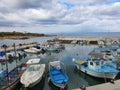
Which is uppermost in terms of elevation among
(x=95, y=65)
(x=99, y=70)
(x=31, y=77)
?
(x=95, y=65)

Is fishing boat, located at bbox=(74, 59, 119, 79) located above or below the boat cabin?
below

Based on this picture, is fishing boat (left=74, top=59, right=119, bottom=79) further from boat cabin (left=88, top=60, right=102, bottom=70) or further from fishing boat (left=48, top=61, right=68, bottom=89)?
fishing boat (left=48, top=61, right=68, bottom=89)

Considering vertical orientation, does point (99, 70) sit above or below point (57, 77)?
above

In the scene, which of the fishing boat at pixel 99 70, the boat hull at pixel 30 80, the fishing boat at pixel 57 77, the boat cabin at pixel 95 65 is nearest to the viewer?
the boat hull at pixel 30 80

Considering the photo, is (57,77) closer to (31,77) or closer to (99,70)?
(31,77)

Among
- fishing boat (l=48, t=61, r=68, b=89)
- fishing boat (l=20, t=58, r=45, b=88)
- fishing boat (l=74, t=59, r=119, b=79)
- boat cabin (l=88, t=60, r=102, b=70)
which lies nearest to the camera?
fishing boat (l=20, t=58, r=45, b=88)

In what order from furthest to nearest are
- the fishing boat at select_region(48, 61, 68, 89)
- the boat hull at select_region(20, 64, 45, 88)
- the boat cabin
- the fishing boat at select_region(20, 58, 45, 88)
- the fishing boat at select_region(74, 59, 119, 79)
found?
the boat cabin < the fishing boat at select_region(74, 59, 119, 79) < the fishing boat at select_region(48, 61, 68, 89) < the fishing boat at select_region(20, 58, 45, 88) < the boat hull at select_region(20, 64, 45, 88)

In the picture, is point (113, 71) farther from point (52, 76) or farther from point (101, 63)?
point (52, 76)

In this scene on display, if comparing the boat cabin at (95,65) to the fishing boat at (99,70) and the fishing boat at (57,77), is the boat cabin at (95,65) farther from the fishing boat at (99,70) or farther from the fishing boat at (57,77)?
the fishing boat at (57,77)

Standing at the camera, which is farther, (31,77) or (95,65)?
(95,65)

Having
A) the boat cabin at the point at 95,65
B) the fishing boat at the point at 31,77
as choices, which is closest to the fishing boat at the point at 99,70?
the boat cabin at the point at 95,65

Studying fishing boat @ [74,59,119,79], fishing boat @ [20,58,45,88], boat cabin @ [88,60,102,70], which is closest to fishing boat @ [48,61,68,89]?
fishing boat @ [20,58,45,88]

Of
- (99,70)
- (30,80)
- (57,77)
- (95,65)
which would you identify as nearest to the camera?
(30,80)

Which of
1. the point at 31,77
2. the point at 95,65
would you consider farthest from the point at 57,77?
the point at 95,65
